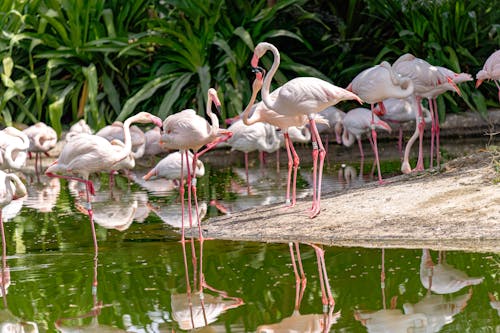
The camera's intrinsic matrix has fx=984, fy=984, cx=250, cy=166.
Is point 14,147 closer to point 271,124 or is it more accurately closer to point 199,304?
point 271,124

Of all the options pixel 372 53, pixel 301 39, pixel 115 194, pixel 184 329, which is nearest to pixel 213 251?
pixel 184 329

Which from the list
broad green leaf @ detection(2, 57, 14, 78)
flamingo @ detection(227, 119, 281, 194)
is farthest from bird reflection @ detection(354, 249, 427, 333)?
broad green leaf @ detection(2, 57, 14, 78)

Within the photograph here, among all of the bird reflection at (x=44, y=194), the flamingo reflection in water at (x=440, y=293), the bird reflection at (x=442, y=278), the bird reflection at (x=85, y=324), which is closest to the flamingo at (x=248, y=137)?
the bird reflection at (x=44, y=194)

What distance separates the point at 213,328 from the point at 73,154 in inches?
143

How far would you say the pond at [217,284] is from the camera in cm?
516

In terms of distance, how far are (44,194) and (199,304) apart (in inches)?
229

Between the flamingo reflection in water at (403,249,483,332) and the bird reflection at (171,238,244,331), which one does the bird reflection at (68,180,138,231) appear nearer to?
the bird reflection at (171,238,244,331)

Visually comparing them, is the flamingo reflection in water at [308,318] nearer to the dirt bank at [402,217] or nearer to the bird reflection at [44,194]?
the dirt bank at [402,217]

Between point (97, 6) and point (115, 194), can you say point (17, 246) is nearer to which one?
point (115, 194)

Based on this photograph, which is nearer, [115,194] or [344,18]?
→ [115,194]

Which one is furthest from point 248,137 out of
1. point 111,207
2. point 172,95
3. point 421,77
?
point 172,95

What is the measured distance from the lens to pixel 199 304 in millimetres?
5738

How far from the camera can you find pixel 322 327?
16.3ft

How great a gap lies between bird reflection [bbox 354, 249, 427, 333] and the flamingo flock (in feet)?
8.74
